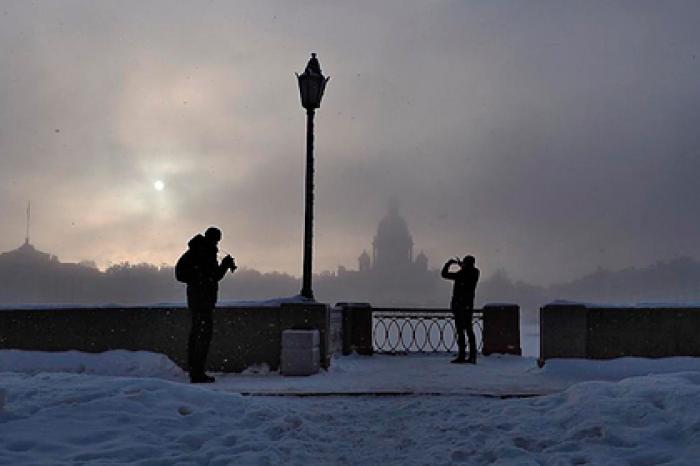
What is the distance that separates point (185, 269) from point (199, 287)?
36cm

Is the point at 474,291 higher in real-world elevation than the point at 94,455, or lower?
higher

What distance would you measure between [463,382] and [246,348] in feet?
13.5

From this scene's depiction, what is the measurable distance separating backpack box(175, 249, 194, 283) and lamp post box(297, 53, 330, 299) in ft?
9.66

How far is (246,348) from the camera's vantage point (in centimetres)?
1216

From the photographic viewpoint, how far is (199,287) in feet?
34.1

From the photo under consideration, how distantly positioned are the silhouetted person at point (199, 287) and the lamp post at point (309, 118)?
8.91 ft

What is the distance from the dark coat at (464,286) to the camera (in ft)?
46.3

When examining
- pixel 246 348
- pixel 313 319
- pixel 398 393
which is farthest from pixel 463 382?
pixel 246 348

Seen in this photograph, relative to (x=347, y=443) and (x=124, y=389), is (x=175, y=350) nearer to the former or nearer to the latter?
(x=124, y=389)

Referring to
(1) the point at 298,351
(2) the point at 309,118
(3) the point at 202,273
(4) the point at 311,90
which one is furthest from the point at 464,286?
(3) the point at 202,273

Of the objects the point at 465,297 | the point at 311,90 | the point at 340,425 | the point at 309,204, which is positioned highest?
the point at 311,90

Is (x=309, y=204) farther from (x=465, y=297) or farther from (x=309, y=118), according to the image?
(x=465, y=297)

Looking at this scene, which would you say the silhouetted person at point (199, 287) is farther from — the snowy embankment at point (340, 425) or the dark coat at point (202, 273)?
the snowy embankment at point (340, 425)

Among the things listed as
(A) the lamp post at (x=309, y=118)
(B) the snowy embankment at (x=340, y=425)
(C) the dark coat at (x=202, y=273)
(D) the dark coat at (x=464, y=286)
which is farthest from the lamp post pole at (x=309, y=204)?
(B) the snowy embankment at (x=340, y=425)
